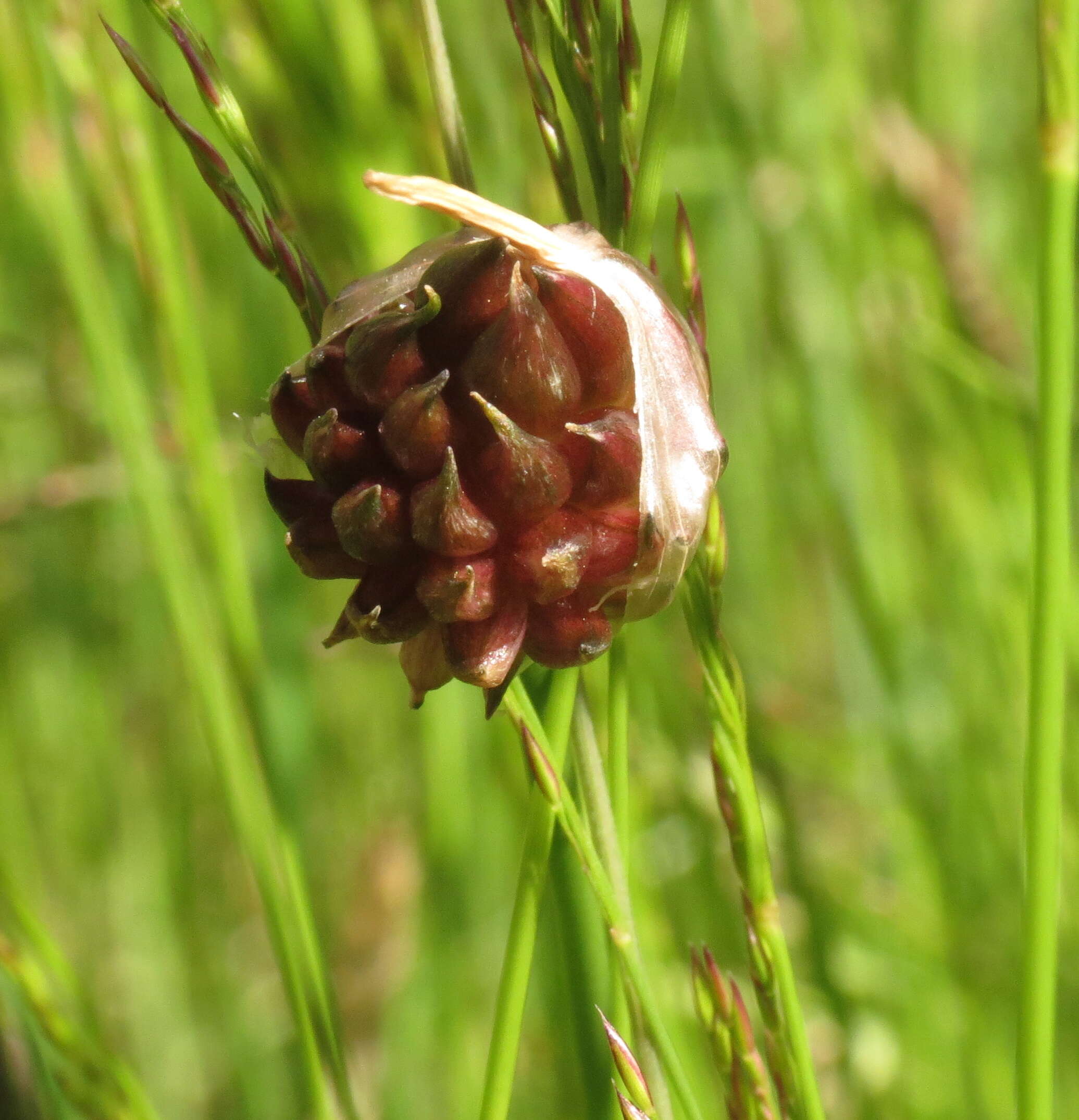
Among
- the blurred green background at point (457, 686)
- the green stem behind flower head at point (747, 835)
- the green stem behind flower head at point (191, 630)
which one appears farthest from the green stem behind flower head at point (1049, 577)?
the green stem behind flower head at point (191, 630)

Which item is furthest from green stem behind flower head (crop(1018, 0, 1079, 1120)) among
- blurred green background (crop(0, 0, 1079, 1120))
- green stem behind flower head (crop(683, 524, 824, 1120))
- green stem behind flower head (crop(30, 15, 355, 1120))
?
green stem behind flower head (crop(30, 15, 355, 1120))

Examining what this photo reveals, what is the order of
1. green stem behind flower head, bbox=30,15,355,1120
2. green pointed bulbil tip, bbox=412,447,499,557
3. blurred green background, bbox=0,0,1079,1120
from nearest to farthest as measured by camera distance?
green pointed bulbil tip, bbox=412,447,499,557, green stem behind flower head, bbox=30,15,355,1120, blurred green background, bbox=0,0,1079,1120

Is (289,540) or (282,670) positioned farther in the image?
(282,670)

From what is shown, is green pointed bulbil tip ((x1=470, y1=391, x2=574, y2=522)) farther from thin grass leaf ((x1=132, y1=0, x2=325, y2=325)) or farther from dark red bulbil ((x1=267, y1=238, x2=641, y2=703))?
thin grass leaf ((x1=132, y1=0, x2=325, y2=325))

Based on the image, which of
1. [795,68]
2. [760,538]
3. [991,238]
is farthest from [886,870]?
[795,68]

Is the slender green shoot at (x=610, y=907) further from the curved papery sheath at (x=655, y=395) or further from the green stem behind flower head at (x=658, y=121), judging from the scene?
the green stem behind flower head at (x=658, y=121)

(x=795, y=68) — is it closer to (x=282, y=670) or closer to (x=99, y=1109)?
(x=282, y=670)
